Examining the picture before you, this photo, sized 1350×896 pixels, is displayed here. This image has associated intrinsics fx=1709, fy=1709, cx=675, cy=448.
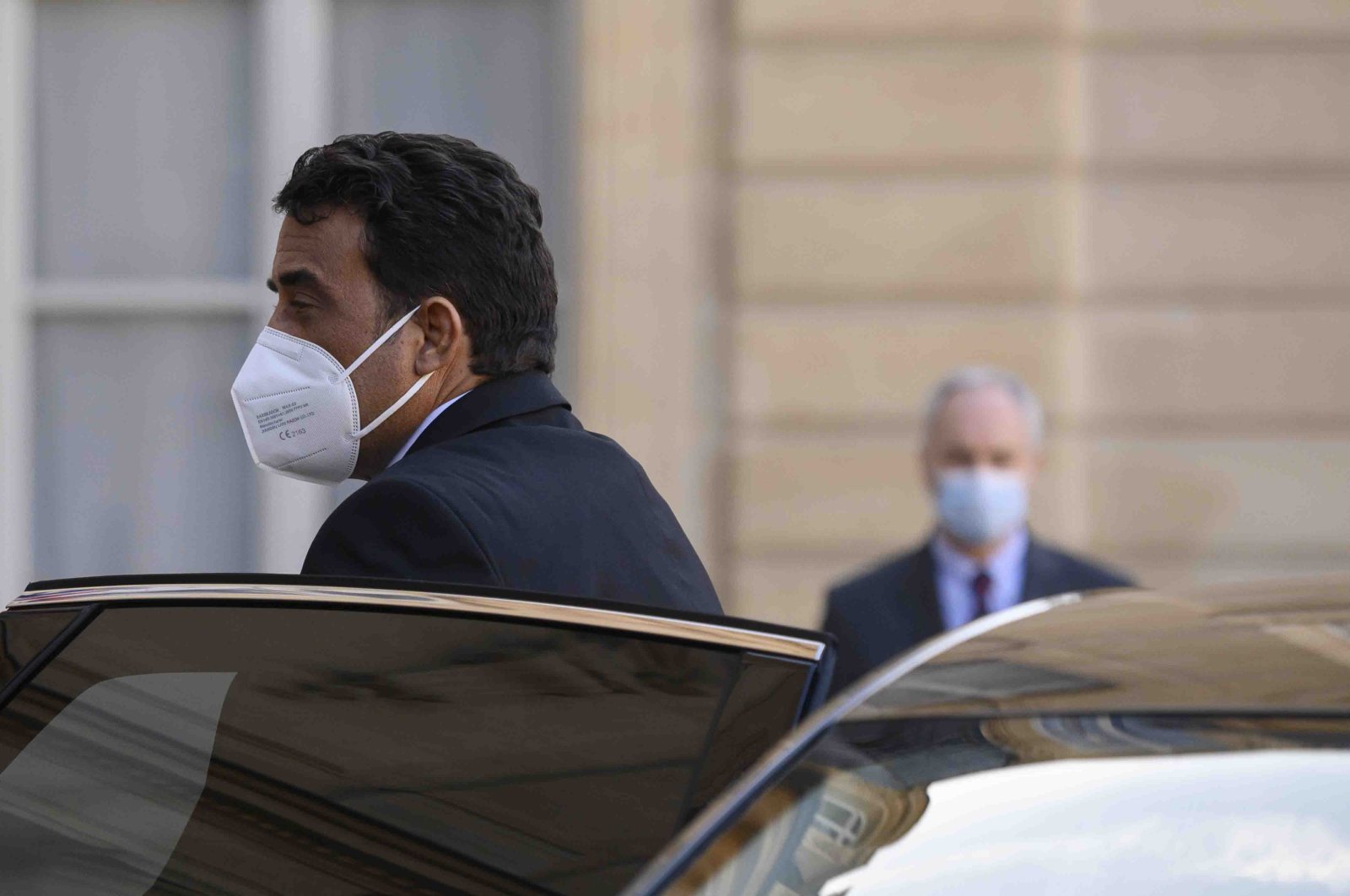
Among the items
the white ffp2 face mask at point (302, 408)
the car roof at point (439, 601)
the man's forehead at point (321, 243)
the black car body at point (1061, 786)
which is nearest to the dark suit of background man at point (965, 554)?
the white ffp2 face mask at point (302, 408)

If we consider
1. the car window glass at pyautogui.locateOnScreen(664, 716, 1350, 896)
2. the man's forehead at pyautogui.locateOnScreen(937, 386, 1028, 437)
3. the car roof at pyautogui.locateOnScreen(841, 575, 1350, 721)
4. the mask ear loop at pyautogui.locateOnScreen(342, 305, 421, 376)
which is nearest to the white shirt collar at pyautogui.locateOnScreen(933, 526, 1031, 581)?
the man's forehead at pyautogui.locateOnScreen(937, 386, 1028, 437)

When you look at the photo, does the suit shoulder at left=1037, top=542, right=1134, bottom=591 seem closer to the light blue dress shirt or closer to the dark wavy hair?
the light blue dress shirt

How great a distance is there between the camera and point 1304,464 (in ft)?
19.9

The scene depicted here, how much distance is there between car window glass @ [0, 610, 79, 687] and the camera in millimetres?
1910

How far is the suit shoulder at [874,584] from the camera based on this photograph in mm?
4293

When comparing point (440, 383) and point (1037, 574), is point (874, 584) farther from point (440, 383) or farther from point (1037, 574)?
point (440, 383)

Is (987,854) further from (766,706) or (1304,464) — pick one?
(1304,464)

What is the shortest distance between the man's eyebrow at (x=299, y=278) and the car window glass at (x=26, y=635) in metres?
0.51

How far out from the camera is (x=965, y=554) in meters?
4.43

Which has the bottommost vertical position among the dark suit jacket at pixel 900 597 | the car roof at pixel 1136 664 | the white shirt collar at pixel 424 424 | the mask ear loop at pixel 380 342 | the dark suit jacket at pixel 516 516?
the dark suit jacket at pixel 900 597

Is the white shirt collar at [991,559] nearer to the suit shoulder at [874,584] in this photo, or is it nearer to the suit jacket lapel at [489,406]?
the suit shoulder at [874,584]

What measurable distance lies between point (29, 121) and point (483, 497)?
17.8 feet

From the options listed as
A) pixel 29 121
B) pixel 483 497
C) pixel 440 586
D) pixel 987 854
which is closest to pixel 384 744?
pixel 440 586

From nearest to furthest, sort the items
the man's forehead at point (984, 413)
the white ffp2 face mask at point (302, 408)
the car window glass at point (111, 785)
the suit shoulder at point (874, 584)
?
the car window glass at point (111, 785) < the white ffp2 face mask at point (302, 408) < the suit shoulder at point (874, 584) < the man's forehead at point (984, 413)
